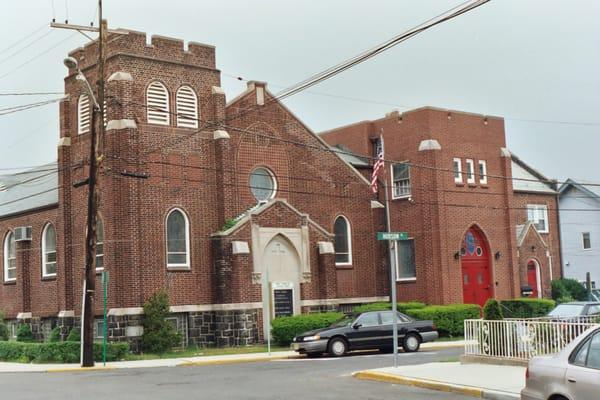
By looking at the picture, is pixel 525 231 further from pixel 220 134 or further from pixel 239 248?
pixel 220 134

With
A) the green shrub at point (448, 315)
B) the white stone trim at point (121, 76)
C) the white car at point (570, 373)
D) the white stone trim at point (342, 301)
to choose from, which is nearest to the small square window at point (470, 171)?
the green shrub at point (448, 315)

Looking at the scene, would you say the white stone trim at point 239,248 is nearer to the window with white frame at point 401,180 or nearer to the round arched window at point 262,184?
the round arched window at point 262,184

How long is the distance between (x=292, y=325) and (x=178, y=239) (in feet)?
19.0

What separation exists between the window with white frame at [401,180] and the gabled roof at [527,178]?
31.9ft

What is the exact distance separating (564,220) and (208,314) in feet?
93.3

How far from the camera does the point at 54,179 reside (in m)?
42.2

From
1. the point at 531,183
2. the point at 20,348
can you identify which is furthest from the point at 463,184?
the point at 20,348

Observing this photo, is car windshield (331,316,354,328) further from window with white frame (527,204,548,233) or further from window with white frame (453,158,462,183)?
window with white frame (527,204,548,233)

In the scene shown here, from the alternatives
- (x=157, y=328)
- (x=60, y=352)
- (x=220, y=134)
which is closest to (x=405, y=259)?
(x=220, y=134)

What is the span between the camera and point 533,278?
45438mm

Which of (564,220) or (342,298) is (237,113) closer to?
(342,298)

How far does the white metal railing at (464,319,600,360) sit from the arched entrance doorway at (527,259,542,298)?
2649 cm

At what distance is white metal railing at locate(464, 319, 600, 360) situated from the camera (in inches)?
681

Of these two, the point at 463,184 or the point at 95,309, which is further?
the point at 463,184
